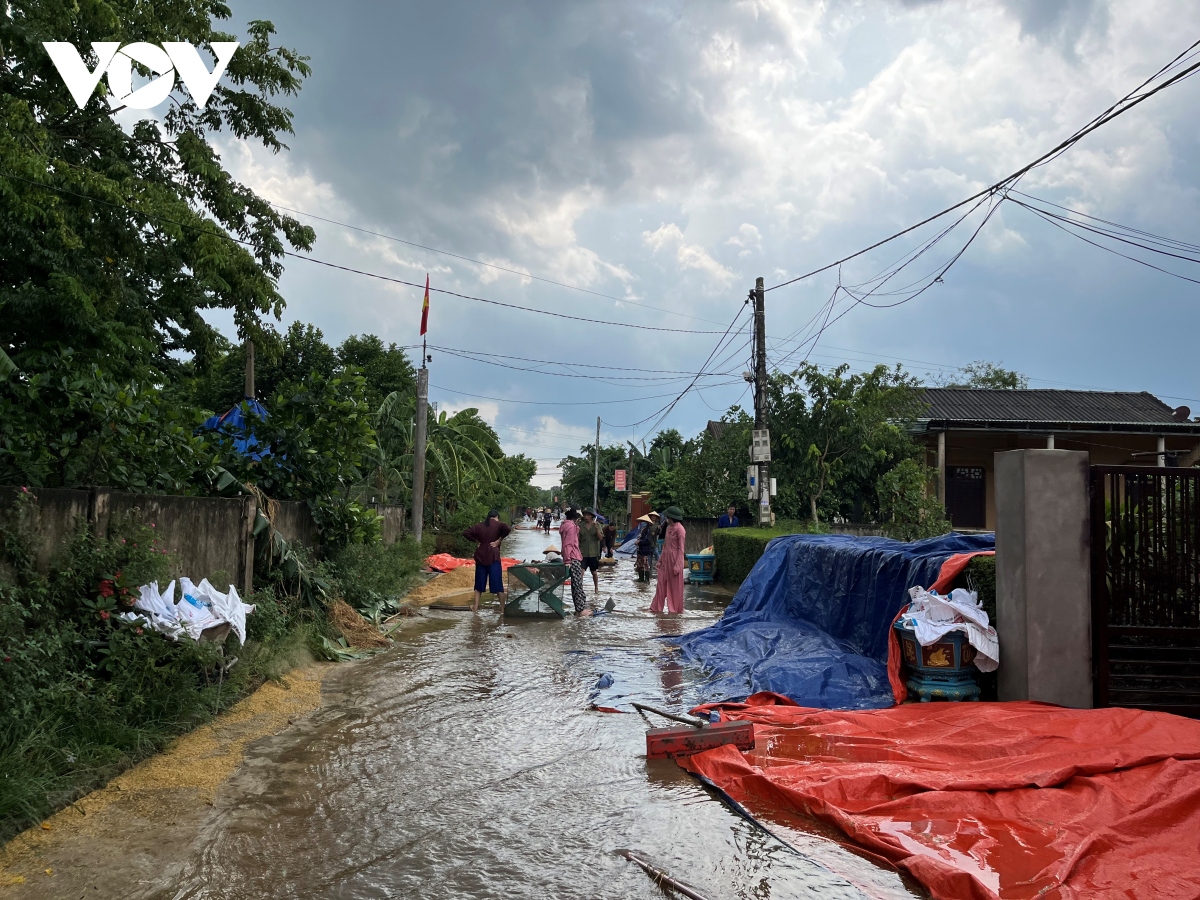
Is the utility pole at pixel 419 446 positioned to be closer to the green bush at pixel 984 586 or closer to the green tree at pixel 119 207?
the green tree at pixel 119 207

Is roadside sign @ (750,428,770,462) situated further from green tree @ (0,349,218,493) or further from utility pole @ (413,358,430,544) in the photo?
green tree @ (0,349,218,493)

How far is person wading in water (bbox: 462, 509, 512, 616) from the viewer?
13.8m

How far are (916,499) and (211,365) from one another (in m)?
14.3

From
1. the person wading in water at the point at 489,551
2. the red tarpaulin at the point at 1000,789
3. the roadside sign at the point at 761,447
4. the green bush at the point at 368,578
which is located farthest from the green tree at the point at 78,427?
the roadside sign at the point at 761,447

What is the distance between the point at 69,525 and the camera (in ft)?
20.4

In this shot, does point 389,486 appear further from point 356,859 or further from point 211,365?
point 356,859

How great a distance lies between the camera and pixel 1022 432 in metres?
22.5

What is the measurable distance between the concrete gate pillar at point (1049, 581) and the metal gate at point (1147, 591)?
4.6 inches

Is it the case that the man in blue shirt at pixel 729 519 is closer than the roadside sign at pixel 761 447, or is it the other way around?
the roadside sign at pixel 761 447

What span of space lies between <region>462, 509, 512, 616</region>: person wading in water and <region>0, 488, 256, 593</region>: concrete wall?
14.6 feet

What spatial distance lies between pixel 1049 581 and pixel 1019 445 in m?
18.9

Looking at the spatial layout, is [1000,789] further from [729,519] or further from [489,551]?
→ [729,519]

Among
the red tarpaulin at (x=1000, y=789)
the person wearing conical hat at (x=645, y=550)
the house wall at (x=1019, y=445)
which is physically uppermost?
the house wall at (x=1019, y=445)

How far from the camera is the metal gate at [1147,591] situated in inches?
262
